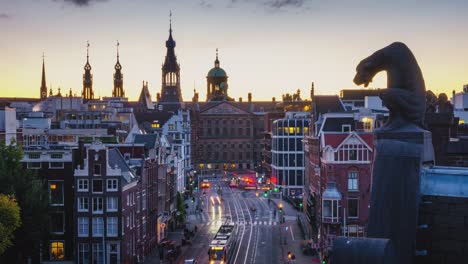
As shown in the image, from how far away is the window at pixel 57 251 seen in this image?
6994cm

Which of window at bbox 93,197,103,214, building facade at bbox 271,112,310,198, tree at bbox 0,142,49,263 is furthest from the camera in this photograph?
building facade at bbox 271,112,310,198

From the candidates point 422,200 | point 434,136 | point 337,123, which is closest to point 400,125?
point 422,200

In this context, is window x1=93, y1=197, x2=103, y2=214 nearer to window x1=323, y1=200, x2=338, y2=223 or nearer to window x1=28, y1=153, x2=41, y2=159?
window x1=28, y1=153, x2=41, y2=159

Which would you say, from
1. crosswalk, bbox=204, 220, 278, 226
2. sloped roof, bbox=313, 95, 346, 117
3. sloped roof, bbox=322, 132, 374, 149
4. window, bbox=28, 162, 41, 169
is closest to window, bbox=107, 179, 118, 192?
window, bbox=28, 162, 41, 169

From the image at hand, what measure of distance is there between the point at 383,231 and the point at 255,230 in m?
92.0

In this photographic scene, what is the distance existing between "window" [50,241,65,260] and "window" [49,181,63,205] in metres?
4.08

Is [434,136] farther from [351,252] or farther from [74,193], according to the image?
[74,193]

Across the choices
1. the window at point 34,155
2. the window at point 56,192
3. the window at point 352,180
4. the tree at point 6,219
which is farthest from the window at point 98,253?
the window at point 352,180

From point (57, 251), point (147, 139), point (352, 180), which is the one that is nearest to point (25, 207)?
Result: point (57, 251)

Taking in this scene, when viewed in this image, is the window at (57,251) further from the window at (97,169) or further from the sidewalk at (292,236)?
the sidewalk at (292,236)

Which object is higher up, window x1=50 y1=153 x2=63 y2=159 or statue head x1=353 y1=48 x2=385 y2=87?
statue head x1=353 y1=48 x2=385 y2=87

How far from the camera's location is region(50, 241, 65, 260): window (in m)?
69.9

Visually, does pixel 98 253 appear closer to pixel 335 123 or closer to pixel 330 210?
pixel 330 210

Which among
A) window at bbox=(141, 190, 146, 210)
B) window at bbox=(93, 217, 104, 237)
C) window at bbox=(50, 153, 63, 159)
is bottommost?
window at bbox=(93, 217, 104, 237)
